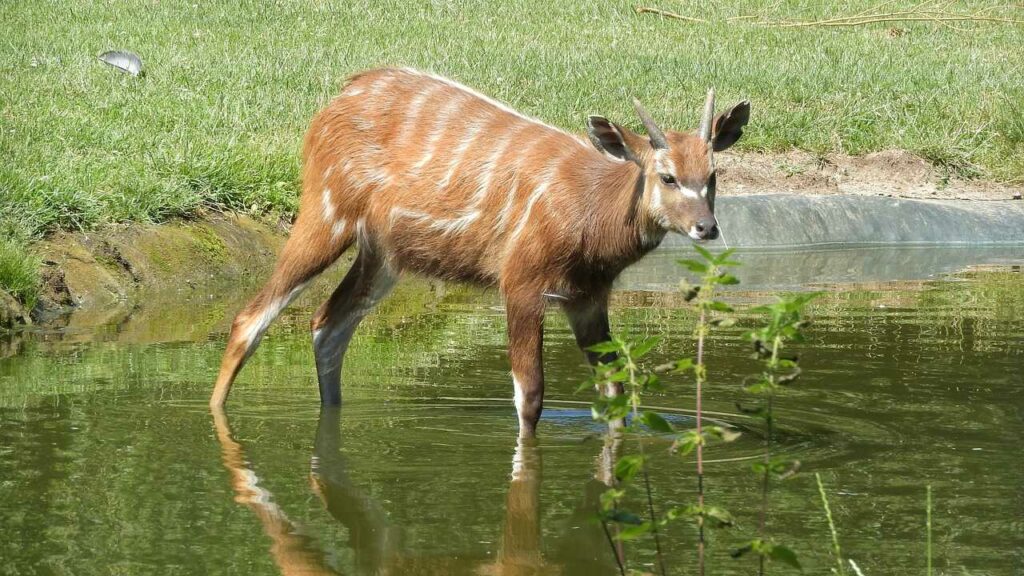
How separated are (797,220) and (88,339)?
19.7 feet

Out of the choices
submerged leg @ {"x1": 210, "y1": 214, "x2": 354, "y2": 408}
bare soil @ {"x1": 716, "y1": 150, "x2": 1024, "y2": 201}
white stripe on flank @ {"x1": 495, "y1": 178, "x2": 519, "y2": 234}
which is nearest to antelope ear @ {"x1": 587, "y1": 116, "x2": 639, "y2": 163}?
white stripe on flank @ {"x1": 495, "y1": 178, "x2": 519, "y2": 234}

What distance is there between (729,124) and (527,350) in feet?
4.27

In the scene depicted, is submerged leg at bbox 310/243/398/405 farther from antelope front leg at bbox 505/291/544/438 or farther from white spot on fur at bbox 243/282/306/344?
antelope front leg at bbox 505/291/544/438

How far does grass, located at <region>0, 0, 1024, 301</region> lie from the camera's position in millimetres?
10484

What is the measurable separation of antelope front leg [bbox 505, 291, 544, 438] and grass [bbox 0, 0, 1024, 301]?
327 centimetres

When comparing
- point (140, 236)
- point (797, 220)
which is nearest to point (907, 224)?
point (797, 220)

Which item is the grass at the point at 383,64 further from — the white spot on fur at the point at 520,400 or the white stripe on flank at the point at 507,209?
the white spot on fur at the point at 520,400

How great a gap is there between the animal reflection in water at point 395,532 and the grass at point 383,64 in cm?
355

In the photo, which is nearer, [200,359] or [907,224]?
[200,359]

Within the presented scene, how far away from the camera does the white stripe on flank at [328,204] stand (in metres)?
7.57

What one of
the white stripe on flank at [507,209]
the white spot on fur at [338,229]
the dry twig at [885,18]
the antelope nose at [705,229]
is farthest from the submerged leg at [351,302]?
the dry twig at [885,18]

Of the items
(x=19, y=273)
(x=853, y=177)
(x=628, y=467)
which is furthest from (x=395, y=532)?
(x=853, y=177)

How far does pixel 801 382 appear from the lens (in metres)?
7.62

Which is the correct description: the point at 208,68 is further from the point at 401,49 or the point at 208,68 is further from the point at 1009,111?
the point at 1009,111
